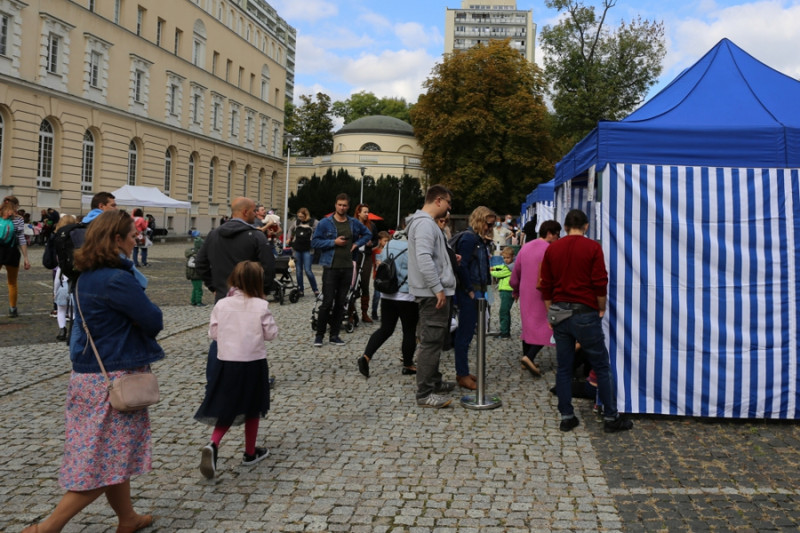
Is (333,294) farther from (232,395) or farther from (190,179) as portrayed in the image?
(190,179)

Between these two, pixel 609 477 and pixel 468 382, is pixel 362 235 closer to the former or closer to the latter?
pixel 468 382

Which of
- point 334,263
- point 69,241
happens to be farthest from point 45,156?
point 69,241

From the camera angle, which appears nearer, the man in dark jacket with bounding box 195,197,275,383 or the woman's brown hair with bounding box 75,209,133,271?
the woman's brown hair with bounding box 75,209,133,271

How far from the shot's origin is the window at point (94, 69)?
119 ft

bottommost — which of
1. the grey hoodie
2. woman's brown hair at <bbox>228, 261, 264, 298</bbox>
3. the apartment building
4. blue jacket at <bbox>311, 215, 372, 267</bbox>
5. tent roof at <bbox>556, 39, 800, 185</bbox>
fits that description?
woman's brown hair at <bbox>228, 261, 264, 298</bbox>

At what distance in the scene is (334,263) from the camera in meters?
9.25

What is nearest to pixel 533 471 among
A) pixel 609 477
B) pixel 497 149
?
pixel 609 477

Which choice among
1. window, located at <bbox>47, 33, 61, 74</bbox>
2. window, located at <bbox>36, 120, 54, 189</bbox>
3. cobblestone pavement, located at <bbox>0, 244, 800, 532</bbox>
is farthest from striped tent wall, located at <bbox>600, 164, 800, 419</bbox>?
window, located at <bbox>47, 33, 61, 74</bbox>

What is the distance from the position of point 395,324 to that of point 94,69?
1371 inches

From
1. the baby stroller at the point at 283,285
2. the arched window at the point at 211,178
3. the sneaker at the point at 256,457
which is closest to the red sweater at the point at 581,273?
the sneaker at the point at 256,457

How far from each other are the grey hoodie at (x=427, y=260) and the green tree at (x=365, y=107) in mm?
82146

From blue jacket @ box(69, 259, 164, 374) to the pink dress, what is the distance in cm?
497

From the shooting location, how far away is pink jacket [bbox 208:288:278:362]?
4598mm

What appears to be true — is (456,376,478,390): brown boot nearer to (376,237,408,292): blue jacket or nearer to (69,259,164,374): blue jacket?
(376,237,408,292): blue jacket
